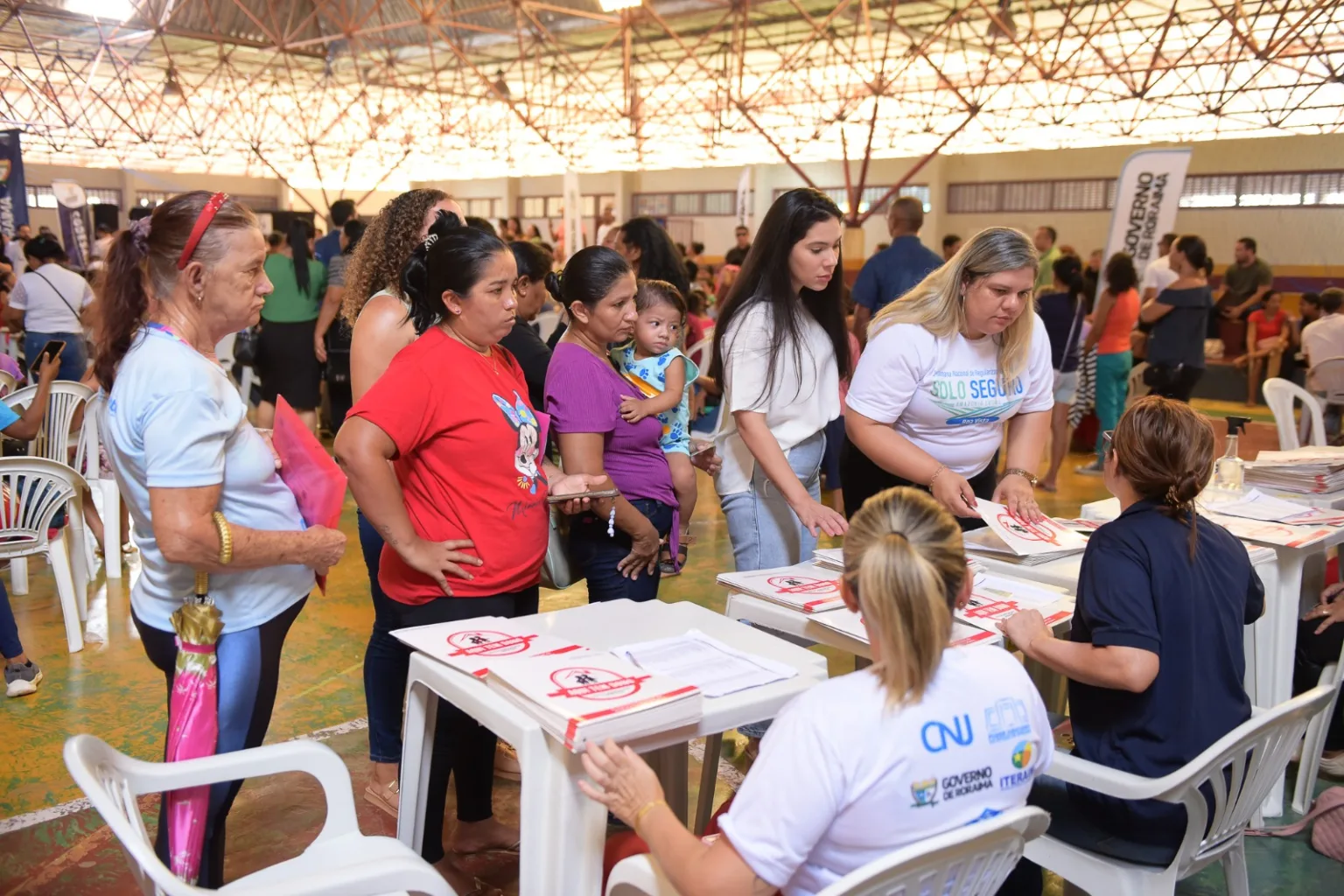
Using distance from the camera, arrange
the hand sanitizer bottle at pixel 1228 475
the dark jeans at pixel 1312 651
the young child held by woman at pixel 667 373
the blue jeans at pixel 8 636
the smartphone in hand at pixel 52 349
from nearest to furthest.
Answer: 1. the young child held by woman at pixel 667 373
2. the dark jeans at pixel 1312 651
3. the hand sanitizer bottle at pixel 1228 475
4. the blue jeans at pixel 8 636
5. the smartphone in hand at pixel 52 349

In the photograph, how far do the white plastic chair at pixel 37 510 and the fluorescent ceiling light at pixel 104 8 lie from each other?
11051 millimetres

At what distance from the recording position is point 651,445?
103 inches

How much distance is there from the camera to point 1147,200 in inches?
311

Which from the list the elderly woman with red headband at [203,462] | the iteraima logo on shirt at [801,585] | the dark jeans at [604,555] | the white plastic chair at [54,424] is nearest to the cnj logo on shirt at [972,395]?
the iteraima logo on shirt at [801,585]

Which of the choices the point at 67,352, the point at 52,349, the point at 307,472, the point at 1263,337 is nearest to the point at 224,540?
the point at 307,472

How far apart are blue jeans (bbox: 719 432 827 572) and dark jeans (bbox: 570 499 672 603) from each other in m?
0.31

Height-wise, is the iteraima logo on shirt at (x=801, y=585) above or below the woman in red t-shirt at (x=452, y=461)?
below

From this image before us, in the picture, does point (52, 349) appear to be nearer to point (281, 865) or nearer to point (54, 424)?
point (54, 424)

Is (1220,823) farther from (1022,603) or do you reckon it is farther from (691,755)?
(691,755)

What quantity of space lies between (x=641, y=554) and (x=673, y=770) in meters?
0.58

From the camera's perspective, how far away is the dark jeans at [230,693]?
1763mm

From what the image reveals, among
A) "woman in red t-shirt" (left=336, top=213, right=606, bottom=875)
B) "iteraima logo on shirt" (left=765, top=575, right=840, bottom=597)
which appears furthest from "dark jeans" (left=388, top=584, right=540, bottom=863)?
"iteraima logo on shirt" (left=765, top=575, right=840, bottom=597)

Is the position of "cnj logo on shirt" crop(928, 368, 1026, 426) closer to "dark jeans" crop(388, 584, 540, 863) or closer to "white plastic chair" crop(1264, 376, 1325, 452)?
"dark jeans" crop(388, 584, 540, 863)

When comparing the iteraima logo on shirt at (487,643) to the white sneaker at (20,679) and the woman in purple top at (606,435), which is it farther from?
the white sneaker at (20,679)
